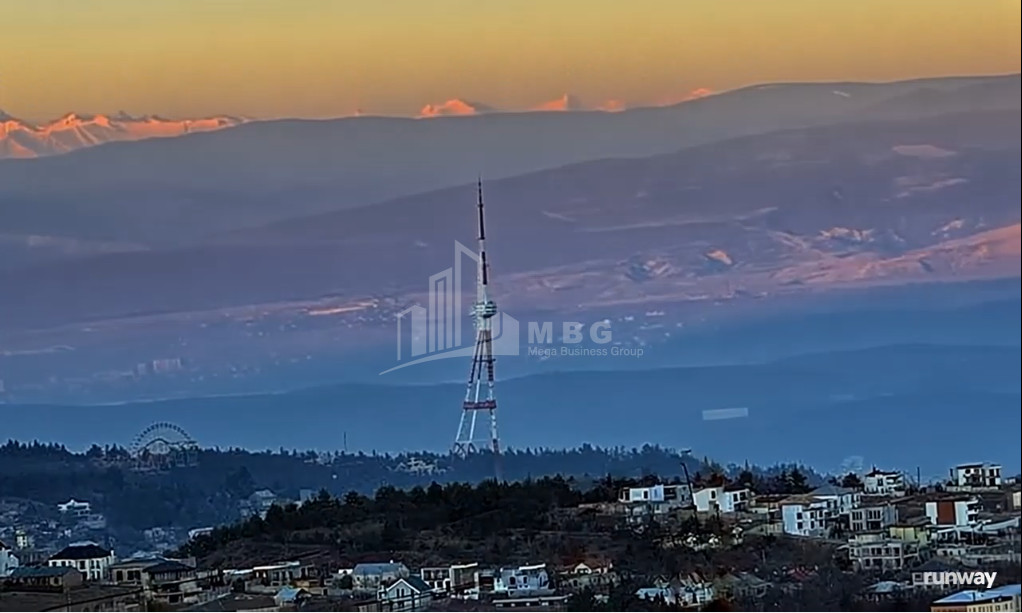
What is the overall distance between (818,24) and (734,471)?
3.48ft

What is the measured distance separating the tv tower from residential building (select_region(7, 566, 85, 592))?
1.03 metres

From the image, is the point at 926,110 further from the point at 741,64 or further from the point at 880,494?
the point at 880,494

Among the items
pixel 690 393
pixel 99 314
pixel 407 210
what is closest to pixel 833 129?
pixel 690 393

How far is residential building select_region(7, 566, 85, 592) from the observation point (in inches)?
167

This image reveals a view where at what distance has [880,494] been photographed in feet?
12.7

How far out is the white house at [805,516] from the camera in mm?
3928

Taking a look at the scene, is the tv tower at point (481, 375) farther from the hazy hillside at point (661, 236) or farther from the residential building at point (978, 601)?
the residential building at point (978, 601)

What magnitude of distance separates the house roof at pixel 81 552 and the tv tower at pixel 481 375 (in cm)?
96

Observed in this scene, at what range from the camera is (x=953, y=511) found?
3.87 metres

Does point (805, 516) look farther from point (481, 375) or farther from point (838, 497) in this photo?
point (481, 375)

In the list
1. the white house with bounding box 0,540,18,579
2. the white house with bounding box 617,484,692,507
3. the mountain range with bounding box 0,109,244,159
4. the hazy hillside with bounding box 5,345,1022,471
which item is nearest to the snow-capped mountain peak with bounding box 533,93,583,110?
the hazy hillside with bounding box 5,345,1022,471

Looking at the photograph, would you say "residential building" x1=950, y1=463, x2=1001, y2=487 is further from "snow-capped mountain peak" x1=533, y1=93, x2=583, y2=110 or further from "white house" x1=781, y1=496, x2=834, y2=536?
"snow-capped mountain peak" x1=533, y1=93, x2=583, y2=110

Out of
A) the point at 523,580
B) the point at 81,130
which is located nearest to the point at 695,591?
the point at 523,580

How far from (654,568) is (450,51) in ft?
4.41
